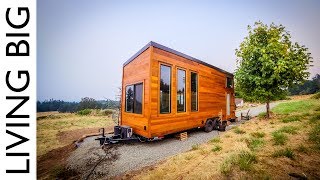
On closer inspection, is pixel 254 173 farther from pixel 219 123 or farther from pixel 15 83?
pixel 219 123

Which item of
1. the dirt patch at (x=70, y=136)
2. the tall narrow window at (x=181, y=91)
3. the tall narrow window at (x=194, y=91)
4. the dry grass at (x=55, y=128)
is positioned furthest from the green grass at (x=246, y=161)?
the dirt patch at (x=70, y=136)

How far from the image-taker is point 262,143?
24.4 ft

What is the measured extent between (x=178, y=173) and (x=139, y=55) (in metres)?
5.82

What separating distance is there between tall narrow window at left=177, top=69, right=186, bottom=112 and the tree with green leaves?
26.1 ft

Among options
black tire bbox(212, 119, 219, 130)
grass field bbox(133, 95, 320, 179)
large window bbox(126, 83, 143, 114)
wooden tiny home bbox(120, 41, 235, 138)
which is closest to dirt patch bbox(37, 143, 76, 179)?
grass field bbox(133, 95, 320, 179)

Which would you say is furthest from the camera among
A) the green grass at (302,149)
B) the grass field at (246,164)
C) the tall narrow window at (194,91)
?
the tall narrow window at (194,91)

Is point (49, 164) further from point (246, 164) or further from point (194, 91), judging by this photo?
point (194, 91)

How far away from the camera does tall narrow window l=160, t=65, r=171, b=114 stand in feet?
27.9

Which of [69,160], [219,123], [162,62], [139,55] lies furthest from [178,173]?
[219,123]

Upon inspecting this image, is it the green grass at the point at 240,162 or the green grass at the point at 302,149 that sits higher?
the green grass at the point at 302,149

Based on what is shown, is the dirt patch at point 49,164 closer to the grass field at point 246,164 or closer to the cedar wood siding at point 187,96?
the grass field at point 246,164

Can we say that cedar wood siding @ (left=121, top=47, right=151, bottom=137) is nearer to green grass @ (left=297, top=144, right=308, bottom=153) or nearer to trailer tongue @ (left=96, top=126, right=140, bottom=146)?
trailer tongue @ (left=96, top=126, right=140, bottom=146)

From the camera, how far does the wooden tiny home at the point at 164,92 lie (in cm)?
807

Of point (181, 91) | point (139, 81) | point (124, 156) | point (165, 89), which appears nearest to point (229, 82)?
point (181, 91)
